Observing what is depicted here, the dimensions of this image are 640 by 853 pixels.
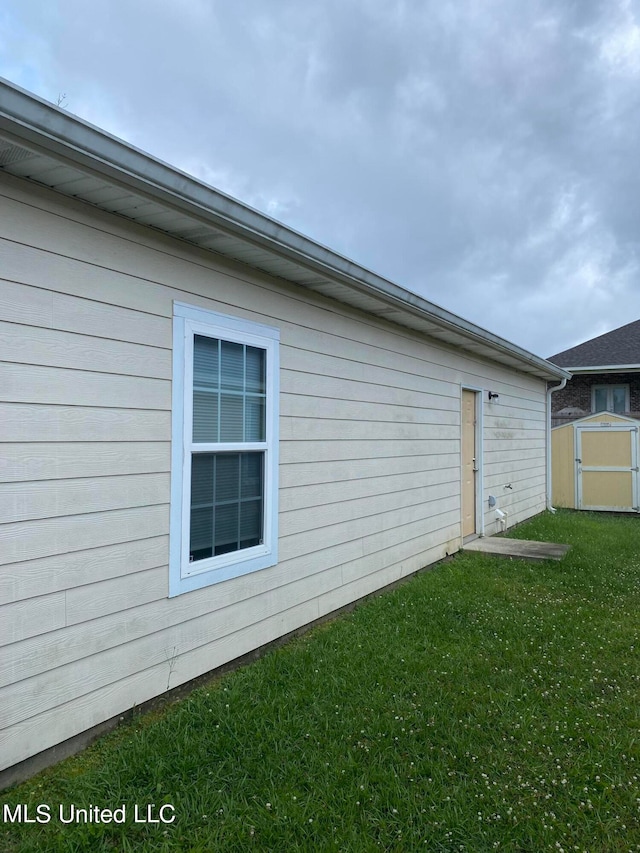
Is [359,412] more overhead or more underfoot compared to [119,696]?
more overhead

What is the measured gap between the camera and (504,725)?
2879mm

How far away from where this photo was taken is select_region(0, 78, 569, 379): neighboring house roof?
212 cm

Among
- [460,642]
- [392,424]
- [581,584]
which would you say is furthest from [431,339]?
[460,642]

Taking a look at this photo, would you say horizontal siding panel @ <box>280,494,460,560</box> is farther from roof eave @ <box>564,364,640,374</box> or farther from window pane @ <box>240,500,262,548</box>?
roof eave @ <box>564,364,640,374</box>

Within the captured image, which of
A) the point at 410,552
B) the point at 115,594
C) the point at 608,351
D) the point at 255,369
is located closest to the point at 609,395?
the point at 608,351

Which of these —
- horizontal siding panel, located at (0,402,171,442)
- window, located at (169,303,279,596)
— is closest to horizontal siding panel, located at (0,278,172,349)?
window, located at (169,303,279,596)

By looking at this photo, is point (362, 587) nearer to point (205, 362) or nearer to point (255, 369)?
point (255, 369)

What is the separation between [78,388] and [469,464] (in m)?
5.81

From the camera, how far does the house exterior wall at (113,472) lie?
239 centimetres

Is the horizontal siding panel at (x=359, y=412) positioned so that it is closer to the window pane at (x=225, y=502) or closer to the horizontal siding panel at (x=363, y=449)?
the horizontal siding panel at (x=363, y=449)

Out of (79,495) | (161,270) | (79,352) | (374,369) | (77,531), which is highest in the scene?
(161,270)

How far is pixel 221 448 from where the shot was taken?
3.39m

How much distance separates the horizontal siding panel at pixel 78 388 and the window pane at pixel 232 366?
48 cm

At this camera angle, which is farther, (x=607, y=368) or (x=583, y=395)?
(x=583, y=395)
